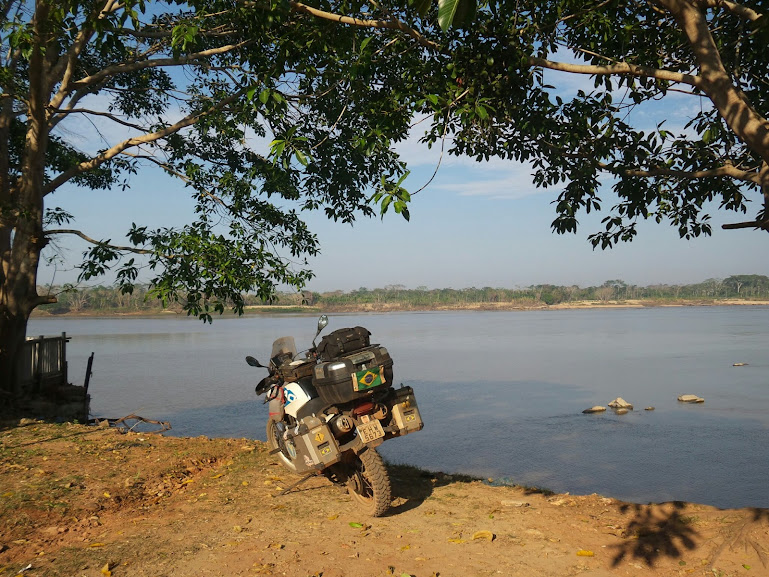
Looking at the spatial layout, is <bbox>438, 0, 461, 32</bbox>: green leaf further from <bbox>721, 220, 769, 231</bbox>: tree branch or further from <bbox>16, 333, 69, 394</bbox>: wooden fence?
<bbox>16, 333, 69, 394</bbox>: wooden fence

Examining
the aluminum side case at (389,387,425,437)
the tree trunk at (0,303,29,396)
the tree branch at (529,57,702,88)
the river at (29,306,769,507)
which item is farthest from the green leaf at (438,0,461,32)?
the tree trunk at (0,303,29,396)

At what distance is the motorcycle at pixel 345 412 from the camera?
531 centimetres

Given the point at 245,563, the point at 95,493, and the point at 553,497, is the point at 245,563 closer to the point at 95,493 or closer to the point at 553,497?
the point at 95,493

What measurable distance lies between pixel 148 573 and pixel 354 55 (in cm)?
539

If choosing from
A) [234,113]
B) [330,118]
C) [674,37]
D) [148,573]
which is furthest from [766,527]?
[234,113]

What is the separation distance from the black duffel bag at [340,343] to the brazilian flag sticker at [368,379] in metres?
0.28

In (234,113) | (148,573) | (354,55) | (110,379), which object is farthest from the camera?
(110,379)

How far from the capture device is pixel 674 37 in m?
7.51

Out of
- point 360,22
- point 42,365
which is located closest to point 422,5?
point 360,22

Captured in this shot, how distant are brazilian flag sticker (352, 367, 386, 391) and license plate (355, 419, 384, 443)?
38cm

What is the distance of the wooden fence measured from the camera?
12344 millimetres

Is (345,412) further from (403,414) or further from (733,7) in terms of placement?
(733,7)

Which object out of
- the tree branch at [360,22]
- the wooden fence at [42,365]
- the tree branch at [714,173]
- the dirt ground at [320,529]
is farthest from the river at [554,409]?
the tree branch at [360,22]

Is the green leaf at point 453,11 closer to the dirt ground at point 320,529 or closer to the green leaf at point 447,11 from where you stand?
the green leaf at point 447,11
